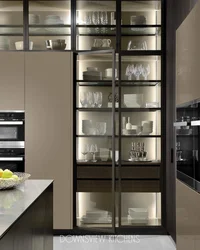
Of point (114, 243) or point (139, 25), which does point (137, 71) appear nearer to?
point (139, 25)

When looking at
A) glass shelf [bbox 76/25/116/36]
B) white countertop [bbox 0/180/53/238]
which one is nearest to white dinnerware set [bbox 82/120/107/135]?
glass shelf [bbox 76/25/116/36]

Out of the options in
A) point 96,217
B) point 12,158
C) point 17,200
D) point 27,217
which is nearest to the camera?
point 27,217

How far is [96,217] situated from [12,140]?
1.34 metres

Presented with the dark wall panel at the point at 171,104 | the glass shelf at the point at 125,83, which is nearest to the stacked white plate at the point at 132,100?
the glass shelf at the point at 125,83

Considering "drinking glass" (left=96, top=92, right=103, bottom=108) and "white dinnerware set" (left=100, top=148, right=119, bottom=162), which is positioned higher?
"drinking glass" (left=96, top=92, right=103, bottom=108)

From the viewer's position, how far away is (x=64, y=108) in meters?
5.27

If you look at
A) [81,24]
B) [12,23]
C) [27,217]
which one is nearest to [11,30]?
[12,23]

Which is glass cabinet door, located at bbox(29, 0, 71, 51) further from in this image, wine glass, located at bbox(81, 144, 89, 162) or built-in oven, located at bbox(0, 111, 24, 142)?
wine glass, located at bbox(81, 144, 89, 162)

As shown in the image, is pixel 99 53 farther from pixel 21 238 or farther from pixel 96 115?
pixel 21 238

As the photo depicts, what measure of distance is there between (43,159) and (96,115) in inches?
32.0

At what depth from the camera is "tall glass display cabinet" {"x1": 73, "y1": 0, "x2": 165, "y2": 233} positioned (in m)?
5.34

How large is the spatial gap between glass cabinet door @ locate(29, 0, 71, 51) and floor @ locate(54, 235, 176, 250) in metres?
2.26

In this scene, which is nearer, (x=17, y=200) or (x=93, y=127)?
(x=17, y=200)

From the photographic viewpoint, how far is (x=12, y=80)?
5.26 meters
